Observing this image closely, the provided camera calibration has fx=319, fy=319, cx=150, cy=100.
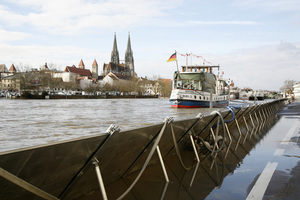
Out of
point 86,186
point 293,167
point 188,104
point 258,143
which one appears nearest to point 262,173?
point 293,167

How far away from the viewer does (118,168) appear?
5.24 metres

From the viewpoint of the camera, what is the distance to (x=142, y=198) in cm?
471

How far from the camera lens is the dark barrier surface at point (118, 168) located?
122 inches

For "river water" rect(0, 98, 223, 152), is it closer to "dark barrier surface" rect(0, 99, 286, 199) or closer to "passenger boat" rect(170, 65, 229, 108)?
"dark barrier surface" rect(0, 99, 286, 199)

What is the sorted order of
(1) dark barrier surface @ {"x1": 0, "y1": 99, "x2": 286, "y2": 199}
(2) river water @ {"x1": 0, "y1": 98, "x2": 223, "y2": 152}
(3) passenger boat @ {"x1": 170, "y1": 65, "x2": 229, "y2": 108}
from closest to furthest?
(1) dark barrier surface @ {"x1": 0, "y1": 99, "x2": 286, "y2": 199} → (2) river water @ {"x1": 0, "y1": 98, "x2": 223, "y2": 152} → (3) passenger boat @ {"x1": 170, "y1": 65, "x2": 229, "y2": 108}

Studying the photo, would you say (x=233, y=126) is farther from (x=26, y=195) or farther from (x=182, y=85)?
(x=182, y=85)

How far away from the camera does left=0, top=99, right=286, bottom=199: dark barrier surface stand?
3105 millimetres

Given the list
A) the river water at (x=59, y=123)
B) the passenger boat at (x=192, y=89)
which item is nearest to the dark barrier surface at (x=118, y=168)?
the river water at (x=59, y=123)

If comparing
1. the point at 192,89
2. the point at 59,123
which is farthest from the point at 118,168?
the point at 192,89

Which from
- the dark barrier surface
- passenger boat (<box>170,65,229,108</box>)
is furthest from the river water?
passenger boat (<box>170,65,229,108</box>)

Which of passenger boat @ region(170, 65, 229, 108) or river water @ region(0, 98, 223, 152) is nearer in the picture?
river water @ region(0, 98, 223, 152)

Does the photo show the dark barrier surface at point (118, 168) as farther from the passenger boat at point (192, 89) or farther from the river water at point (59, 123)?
the passenger boat at point (192, 89)

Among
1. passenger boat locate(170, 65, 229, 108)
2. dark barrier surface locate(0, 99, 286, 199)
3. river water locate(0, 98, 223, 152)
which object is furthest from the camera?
passenger boat locate(170, 65, 229, 108)

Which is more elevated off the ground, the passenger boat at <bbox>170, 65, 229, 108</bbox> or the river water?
the passenger boat at <bbox>170, 65, 229, 108</bbox>
